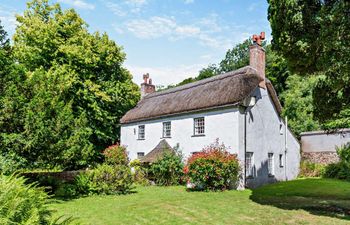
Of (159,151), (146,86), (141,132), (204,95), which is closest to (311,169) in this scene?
(204,95)

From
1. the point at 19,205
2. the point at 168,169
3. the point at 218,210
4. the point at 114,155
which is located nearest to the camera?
the point at 19,205

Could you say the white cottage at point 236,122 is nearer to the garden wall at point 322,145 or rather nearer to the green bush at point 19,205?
the garden wall at point 322,145

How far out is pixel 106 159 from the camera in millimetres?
27312

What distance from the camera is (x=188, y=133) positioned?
21.7 m

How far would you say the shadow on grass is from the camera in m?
11.5

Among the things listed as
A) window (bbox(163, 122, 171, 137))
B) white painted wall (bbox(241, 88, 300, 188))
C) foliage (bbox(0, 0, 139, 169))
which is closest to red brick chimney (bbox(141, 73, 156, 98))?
foliage (bbox(0, 0, 139, 169))

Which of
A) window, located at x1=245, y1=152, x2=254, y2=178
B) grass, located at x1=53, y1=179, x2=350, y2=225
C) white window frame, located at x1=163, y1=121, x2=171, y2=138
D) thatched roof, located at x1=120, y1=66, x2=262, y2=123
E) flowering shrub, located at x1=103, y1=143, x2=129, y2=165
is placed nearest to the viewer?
grass, located at x1=53, y1=179, x2=350, y2=225

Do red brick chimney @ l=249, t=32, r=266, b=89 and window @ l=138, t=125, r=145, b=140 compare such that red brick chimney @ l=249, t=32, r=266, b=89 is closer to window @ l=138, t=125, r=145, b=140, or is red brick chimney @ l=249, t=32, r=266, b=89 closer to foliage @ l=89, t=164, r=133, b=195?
window @ l=138, t=125, r=145, b=140

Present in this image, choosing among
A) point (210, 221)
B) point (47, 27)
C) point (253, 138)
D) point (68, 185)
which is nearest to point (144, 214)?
point (210, 221)

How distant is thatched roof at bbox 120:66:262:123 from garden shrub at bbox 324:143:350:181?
9.07 metres

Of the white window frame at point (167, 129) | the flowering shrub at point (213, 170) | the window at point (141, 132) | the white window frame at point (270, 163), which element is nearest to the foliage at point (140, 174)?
the white window frame at point (167, 129)

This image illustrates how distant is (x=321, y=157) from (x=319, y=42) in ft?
56.8

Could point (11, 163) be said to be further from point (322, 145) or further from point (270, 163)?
point (322, 145)

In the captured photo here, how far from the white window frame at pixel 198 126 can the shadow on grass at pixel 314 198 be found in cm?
617
